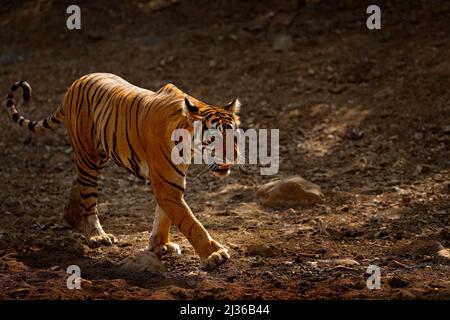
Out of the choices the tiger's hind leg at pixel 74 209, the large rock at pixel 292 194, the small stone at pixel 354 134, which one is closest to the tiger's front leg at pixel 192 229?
the tiger's hind leg at pixel 74 209

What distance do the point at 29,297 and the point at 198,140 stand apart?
1612 mm

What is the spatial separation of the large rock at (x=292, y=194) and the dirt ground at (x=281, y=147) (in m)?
0.10

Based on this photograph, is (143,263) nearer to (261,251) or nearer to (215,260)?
(215,260)

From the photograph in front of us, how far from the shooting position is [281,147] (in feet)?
31.7

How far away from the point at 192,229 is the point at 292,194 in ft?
6.99

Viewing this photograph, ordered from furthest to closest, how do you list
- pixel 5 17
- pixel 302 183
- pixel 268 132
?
pixel 5 17 → pixel 268 132 → pixel 302 183

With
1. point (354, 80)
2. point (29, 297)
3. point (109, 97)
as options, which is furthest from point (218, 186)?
point (29, 297)

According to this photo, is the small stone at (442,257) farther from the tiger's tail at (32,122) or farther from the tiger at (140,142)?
the tiger's tail at (32,122)

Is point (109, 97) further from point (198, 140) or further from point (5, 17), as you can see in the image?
point (5, 17)

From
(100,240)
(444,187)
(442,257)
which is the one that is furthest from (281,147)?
(442,257)

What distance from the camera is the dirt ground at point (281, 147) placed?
19.4 feet

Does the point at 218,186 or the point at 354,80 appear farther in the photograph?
the point at 354,80

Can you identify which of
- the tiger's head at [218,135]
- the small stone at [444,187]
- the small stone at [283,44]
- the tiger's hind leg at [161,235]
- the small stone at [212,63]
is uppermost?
the small stone at [283,44]

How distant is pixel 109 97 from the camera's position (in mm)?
6941
